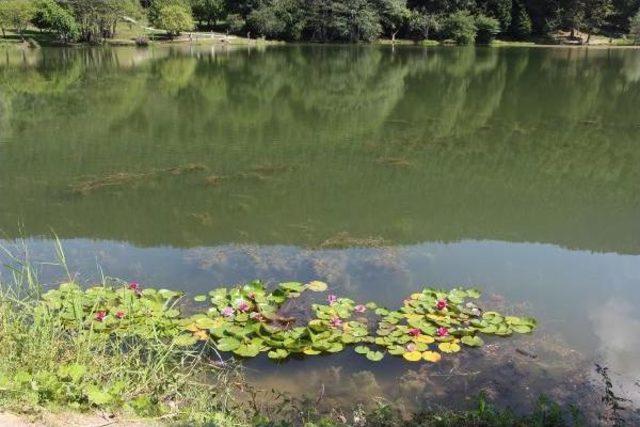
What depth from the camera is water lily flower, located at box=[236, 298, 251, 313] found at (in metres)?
5.60

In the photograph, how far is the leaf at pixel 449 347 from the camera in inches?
203

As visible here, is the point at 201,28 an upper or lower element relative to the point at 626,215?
upper

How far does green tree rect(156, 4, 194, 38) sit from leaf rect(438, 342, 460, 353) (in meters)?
47.2

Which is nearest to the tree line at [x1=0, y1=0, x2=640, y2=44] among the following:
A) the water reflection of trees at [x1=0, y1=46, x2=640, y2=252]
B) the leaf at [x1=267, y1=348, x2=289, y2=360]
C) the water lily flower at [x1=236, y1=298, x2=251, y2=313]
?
the water reflection of trees at [x1=0, y1=46, x2=640, y2=252]

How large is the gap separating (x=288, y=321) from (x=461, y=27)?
51.7 meters

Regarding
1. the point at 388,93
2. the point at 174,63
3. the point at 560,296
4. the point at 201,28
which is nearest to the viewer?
the point at 560,296

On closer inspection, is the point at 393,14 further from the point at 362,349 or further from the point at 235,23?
the point at 362,349

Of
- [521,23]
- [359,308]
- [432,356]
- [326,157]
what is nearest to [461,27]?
[521,23]

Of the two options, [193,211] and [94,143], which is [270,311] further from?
[94,143]

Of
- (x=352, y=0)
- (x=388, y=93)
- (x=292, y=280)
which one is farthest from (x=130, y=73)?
(x=352, y=0)

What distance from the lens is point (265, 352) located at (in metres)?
5.14

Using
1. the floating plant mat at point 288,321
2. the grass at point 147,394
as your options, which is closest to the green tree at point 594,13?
the floating plant mat at point 288,321

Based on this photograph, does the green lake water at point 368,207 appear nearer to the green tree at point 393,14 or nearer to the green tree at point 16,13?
the green tree at point 16,13

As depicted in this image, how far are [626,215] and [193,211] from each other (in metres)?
6.67
